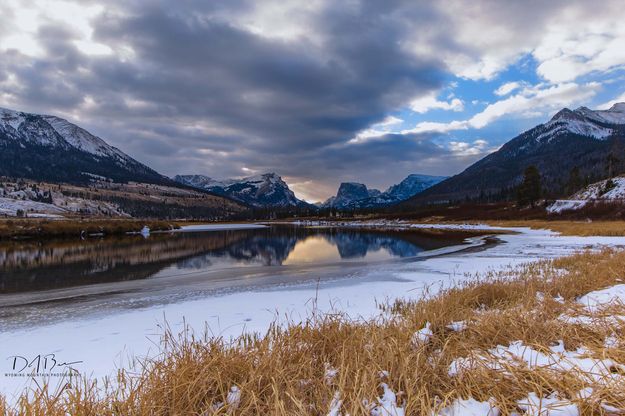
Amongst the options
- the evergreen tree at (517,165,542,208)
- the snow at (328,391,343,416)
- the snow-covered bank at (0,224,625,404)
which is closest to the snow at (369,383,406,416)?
the snow at (328,391,343,416)

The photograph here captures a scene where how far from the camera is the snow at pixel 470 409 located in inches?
104

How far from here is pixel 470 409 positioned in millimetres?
2717

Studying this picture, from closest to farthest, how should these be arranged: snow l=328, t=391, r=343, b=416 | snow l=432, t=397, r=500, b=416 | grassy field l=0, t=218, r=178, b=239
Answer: snow l=432, t=397, r=500, b=416
snow l=328, t=391, r=343, b=416
grassy field l=0, t=218, r=178, b=239

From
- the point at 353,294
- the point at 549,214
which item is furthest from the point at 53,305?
the point at 549,214

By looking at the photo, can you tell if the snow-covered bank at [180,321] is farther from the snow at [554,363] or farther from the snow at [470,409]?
the snow at [470,409]

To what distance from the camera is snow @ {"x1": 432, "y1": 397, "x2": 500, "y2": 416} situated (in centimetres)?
263

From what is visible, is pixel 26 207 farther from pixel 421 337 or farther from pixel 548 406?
pixel 548 406

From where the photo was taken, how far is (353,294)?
11.8m

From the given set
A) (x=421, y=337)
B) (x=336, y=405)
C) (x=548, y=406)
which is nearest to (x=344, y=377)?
(x=336, y=405)

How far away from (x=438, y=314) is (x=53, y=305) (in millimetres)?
12606

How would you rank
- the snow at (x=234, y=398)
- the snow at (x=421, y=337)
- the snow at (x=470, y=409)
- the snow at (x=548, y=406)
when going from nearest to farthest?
the snow at (x=548, y=406)
the snow at (x=470, y=409)
the snow at (x=234, y=398)
the snow at (x=421, y=337)

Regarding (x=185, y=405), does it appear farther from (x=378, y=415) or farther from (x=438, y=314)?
(x=438, y=314)
